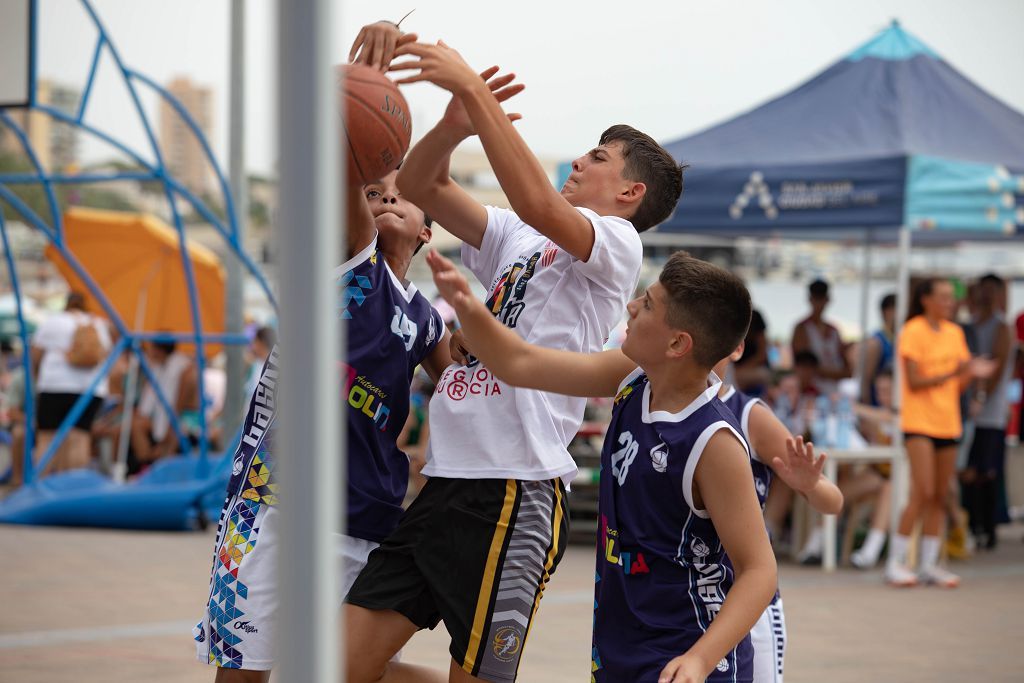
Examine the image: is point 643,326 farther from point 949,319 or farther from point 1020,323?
point 1020,323

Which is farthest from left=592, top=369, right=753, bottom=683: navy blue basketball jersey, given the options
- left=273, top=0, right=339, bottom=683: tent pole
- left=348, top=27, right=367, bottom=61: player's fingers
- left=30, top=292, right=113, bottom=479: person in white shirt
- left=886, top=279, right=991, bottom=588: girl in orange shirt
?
left=30, top=292, right=113, bottom=479: person in white shirt

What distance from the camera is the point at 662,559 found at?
2.95 metres

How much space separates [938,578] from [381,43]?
24.6 feet

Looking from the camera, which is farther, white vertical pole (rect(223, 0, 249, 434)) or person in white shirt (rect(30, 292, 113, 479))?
person in white shirt (rect(30, 292, 113, 479))

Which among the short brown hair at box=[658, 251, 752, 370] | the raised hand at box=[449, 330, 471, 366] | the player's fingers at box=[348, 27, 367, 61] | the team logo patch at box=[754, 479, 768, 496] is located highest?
the player's fingers at box=[348, 27, 367, 61]

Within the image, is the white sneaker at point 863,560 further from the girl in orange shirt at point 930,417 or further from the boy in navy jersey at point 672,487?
the boy in navy jersey at point 672,487

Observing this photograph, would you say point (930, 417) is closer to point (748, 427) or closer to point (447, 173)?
point (748, 427)

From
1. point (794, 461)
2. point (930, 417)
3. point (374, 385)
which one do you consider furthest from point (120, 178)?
point (794, 461)

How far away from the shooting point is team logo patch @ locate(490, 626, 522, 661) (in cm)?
322

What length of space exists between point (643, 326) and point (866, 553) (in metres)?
7.58

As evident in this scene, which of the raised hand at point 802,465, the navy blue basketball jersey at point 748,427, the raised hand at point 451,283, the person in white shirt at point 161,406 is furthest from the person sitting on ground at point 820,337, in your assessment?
the raised hand at point 451,283

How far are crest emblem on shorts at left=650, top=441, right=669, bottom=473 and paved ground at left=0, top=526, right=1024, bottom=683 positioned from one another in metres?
3.36

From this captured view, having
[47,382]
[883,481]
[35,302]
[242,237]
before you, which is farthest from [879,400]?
[35,302]

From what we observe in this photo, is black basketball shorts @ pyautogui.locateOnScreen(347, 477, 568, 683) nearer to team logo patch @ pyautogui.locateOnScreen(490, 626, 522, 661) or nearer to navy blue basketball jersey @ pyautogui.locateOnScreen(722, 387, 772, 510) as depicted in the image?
team logo patch @ pyautogui.locateOnScreen(490, 626, 522, 661)
